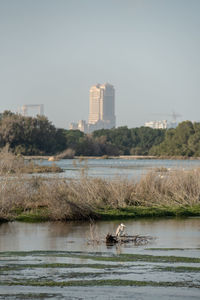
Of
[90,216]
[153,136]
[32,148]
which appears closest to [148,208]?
[90,216]

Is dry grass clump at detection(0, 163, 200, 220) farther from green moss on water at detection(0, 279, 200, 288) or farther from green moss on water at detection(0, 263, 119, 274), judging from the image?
green moss on water at detection(0, 279, 200, 288)

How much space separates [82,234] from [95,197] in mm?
5208

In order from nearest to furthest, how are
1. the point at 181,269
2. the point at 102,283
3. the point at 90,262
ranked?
the point at 102,283 < the point at 181,269 < the point at 90,262

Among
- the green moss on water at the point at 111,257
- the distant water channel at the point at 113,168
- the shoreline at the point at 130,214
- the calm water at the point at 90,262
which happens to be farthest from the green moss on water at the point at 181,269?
the distant water channel at the point at 113,168

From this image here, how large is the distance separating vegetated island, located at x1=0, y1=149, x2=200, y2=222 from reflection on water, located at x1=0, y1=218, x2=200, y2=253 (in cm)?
69

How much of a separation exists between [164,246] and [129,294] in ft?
18.0

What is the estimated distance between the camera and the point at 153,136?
139875 mm

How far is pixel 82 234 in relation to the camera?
16.8 meters

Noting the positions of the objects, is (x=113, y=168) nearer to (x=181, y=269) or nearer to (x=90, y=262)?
(x=90, y=262)

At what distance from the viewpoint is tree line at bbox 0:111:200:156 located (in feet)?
322

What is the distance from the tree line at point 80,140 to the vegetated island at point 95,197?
6078 cm

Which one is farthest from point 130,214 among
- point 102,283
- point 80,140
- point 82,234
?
point 80,140

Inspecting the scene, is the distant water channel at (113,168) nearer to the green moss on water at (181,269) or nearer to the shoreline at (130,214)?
the shoreline at (130,214)

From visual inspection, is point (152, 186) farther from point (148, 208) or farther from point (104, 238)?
point (104, 238)
